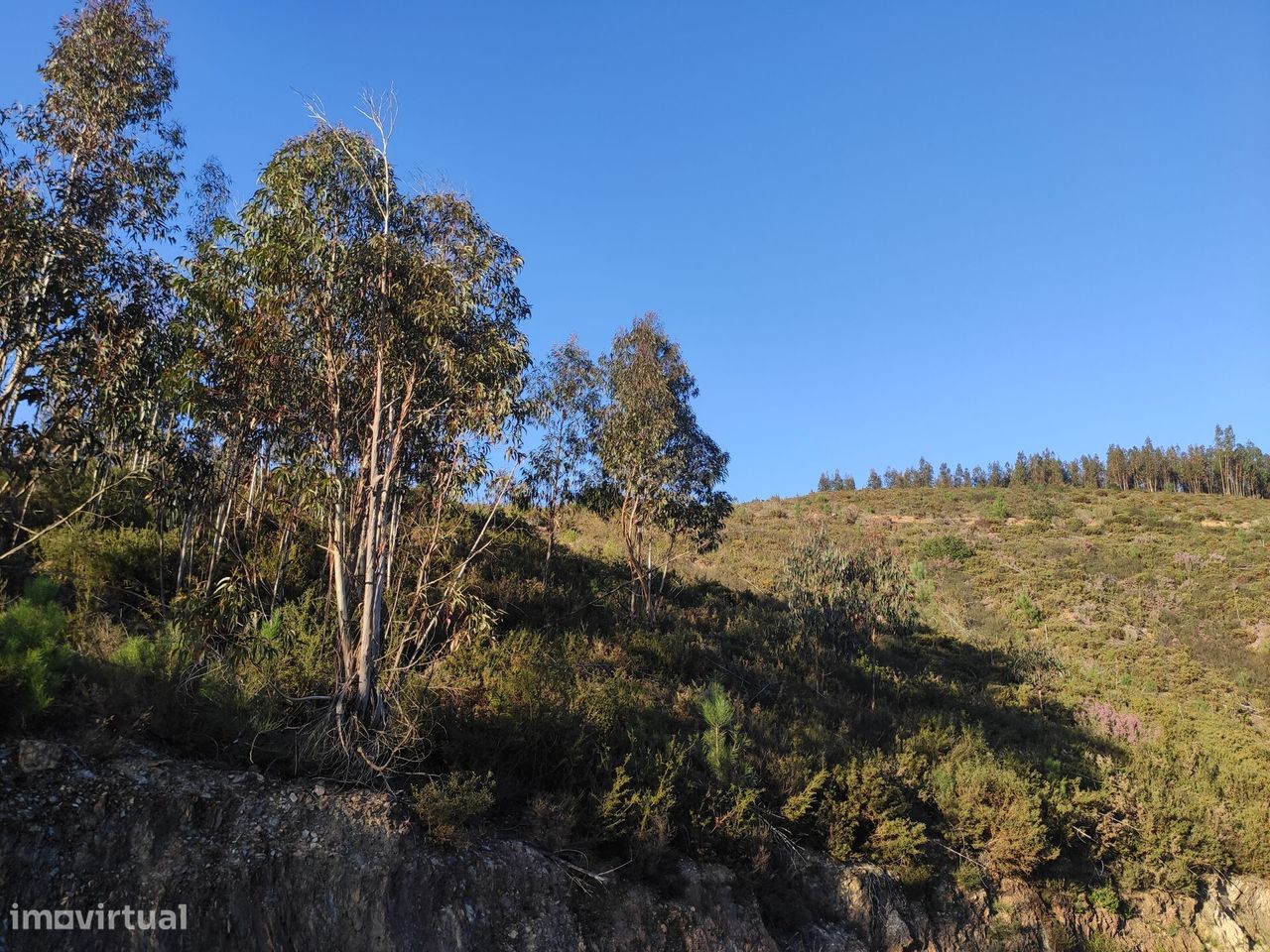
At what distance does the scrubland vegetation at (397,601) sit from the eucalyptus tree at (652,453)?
114 millimetres

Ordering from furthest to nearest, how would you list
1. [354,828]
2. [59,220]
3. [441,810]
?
[59,220]
[441,810]
[354,828]

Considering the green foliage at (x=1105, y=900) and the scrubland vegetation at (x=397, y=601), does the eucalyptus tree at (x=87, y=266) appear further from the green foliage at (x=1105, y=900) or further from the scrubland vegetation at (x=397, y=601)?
the green foliage at (x=1105, y=900)

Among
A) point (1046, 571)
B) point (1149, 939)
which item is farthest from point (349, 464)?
point (1046, 571)

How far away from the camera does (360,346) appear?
1030 cm

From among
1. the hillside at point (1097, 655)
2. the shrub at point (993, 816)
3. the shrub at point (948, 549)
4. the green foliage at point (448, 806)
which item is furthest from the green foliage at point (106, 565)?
the shrub at point (948, 549)

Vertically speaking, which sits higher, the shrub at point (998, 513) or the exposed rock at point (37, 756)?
the shrub at point (998, 513)

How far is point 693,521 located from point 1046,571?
28.8 m

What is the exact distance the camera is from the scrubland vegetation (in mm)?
9297

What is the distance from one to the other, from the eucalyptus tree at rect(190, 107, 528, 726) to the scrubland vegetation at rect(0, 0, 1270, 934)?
46 millimetres

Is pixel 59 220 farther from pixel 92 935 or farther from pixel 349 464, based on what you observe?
pixel 92 935

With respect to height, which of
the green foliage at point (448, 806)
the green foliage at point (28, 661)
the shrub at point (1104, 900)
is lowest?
the shrub at point (1104, 900)

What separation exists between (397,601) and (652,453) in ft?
34.4

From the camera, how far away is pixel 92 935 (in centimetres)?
642
